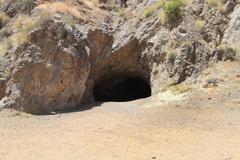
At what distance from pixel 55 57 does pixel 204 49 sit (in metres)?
6.60

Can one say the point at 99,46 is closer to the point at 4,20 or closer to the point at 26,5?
the point at 26,5

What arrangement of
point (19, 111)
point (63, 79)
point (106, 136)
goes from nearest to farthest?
1. point (106, 136)
2. point (19, 111)
3. point (63, 79)

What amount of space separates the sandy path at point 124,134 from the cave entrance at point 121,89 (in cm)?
476

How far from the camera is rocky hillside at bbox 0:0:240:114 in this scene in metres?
19.2

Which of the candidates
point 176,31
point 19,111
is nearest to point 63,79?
point 19,111

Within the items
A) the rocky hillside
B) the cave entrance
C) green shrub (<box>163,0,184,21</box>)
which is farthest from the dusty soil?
the cave entrance

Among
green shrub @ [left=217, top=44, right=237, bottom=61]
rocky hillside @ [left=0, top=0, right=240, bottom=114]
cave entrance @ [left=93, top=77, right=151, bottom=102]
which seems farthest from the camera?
cave entrance @ [left=93, top=77, right=151, bottom=102]

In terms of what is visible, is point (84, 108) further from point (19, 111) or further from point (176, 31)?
point (176, 31)

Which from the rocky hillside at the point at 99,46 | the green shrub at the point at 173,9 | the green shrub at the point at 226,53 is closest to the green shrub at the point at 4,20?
the rocky hillside at the point at 99,46

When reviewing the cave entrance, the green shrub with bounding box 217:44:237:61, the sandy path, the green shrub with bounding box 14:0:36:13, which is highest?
the green shrub with bounding box 14:0:36:13

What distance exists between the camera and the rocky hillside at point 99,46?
755 inches

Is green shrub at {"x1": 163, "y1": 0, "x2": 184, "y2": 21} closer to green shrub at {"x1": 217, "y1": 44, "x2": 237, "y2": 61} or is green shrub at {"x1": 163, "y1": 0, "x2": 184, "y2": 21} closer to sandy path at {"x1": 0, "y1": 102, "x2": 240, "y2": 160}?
green shrub at {"x1": 217, "y1": 44, "x2": 237, "y2": 61}

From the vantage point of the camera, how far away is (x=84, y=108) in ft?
63.1

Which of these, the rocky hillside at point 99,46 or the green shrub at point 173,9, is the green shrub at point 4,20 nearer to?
the rocky hillside at point 99,46
